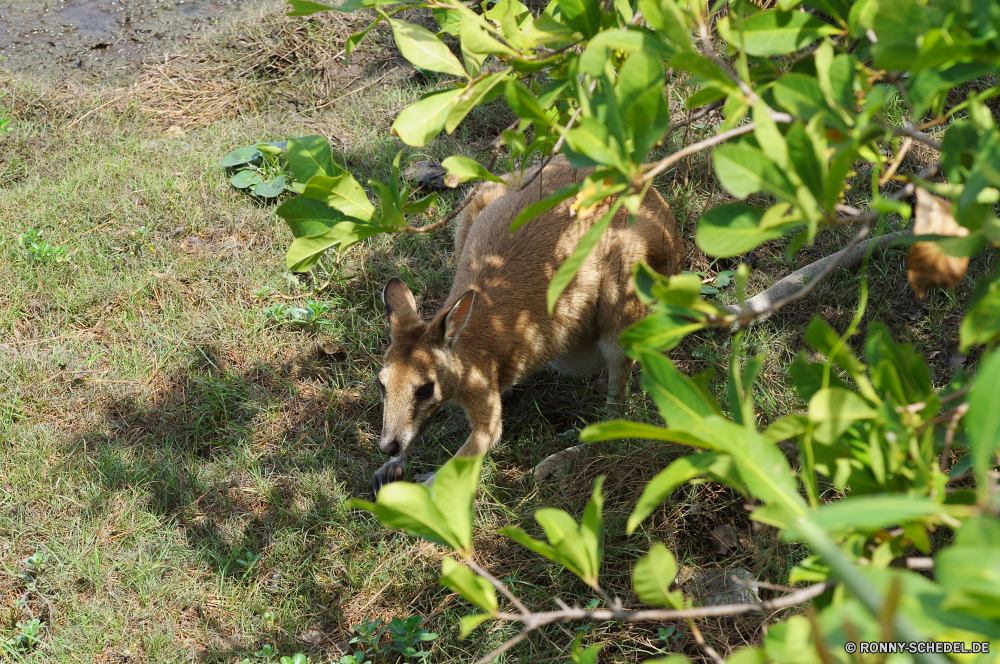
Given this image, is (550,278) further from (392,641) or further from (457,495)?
(457,495)

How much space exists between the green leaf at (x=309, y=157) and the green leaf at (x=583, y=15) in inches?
28.9

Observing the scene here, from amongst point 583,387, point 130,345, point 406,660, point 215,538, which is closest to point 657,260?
point 583,387

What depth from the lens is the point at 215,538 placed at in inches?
141

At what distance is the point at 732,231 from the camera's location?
1.44 m

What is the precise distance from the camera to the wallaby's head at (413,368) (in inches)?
140

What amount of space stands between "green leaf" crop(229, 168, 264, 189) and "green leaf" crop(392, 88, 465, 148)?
11.4 ft

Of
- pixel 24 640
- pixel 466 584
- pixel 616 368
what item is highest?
pixel 466 584

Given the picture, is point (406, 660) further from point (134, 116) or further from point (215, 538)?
point (134, 116)

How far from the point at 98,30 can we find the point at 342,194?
5739 mm

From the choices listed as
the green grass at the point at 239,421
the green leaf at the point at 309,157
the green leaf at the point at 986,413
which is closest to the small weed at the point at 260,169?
the green grass at the point at 239,421

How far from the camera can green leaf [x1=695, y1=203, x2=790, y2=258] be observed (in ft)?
4.63

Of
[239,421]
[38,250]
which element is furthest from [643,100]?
[38,250]

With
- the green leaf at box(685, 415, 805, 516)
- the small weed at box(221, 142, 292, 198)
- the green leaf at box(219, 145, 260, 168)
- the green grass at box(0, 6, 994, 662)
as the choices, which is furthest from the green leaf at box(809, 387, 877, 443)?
the green leaf at box(219, 145, 260, 168)

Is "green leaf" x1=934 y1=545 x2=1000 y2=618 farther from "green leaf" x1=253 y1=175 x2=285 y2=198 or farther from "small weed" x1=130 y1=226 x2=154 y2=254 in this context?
"small weed" x1=130 y1=226 x2=154 y2=254
